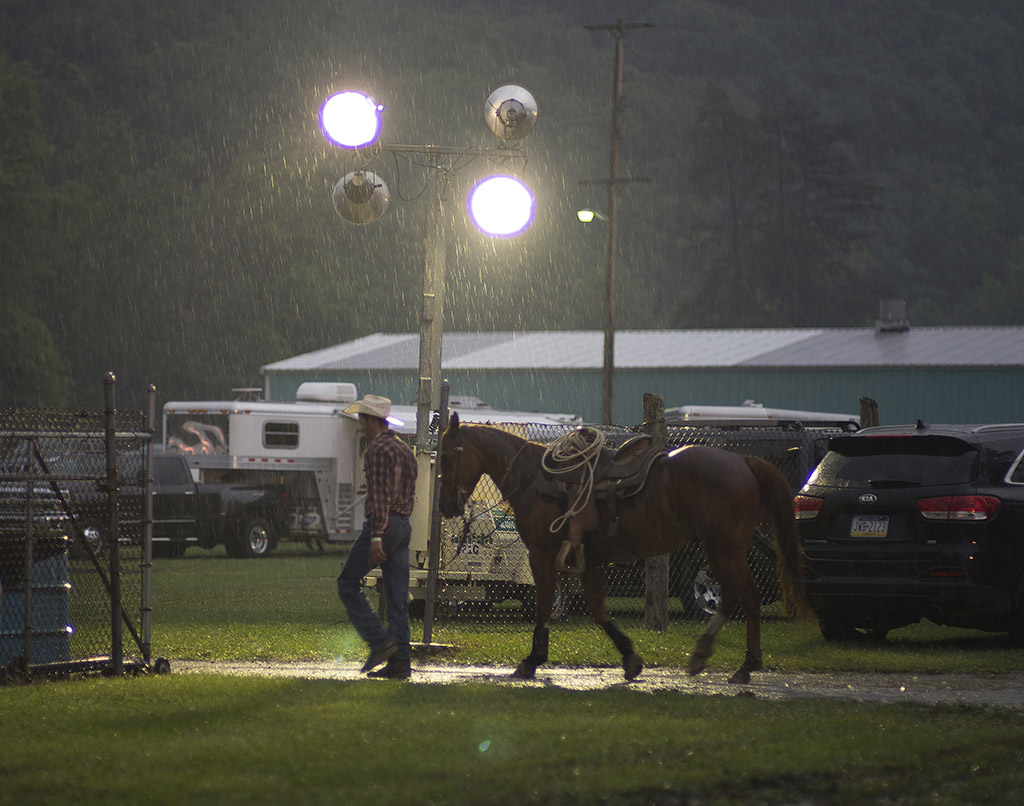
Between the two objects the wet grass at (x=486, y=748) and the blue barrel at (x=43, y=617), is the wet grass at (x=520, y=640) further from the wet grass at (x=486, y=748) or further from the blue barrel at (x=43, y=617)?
the wet grass at (x=486, y=748)

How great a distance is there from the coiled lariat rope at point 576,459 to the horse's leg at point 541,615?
0.28m

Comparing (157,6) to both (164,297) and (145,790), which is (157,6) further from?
(145,790)

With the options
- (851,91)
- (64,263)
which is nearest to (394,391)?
(64,263)

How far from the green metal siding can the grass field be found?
31788mm

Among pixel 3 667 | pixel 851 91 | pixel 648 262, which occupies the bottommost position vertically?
pixel 3 667

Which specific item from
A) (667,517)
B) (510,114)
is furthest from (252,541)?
(667,517)

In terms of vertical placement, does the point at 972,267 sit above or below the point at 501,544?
above

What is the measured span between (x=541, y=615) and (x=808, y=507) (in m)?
3.59

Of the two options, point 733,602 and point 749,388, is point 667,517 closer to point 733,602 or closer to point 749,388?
point 733,602

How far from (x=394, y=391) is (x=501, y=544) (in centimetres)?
3364

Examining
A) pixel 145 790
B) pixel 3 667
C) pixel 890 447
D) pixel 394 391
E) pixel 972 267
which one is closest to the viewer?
pixel 145 790

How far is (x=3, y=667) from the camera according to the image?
32.3ft

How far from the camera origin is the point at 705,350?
46.6 metres

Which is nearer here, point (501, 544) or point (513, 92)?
point (513, 92)
